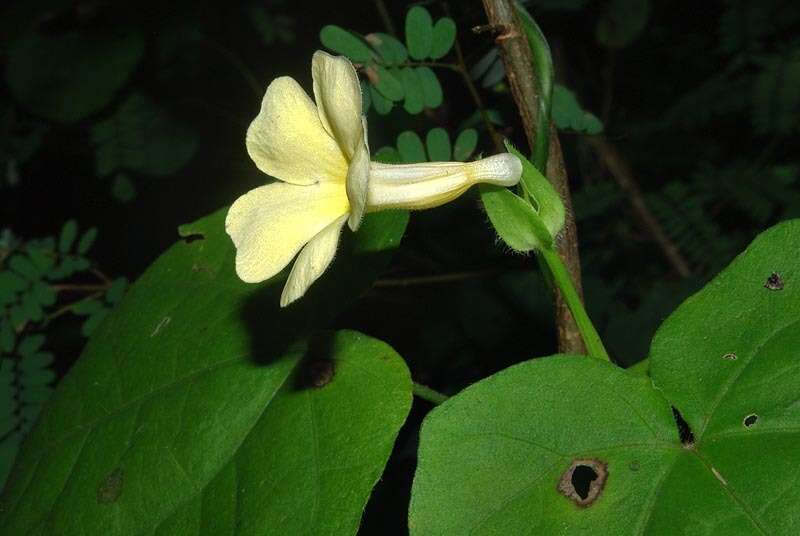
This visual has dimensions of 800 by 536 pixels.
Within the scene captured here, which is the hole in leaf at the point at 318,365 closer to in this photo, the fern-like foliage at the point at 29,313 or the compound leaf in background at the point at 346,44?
the compound leaf in background at the point at 346,44

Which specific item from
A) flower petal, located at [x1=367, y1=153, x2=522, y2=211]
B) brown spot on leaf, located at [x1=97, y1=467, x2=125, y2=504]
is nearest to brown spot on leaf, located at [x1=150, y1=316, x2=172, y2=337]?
brown spot on leaf, located at [x1=97, y1=467, x2=125, y2=504]

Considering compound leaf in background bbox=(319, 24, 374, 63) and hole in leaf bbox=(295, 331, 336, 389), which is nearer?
hole in leaf bbox=(295, 331, 336, 389)

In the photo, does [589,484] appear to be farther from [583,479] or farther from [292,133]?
[292,133]

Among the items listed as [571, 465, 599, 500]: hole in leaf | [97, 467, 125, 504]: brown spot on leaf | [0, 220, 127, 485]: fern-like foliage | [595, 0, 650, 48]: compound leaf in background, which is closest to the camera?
[571, 465, 599, 500]: hole in leaf

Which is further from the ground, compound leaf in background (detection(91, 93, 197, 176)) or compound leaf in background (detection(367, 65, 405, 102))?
compound leaf in background (detection(367, 65, 405, 102))

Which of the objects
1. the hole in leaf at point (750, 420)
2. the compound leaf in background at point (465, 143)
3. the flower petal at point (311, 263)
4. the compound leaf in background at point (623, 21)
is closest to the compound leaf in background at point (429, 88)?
the compound leaf in background at point (465, 143)

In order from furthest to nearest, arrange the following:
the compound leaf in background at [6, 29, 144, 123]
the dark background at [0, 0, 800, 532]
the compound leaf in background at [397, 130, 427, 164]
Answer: the compound leaf in background at [6, 29, 144, 123]
the dark background at [0, 0, 800, 532]
the compound leaf in background at [397, 130, 427, 164]

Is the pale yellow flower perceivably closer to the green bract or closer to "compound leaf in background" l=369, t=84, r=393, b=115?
the green bract
